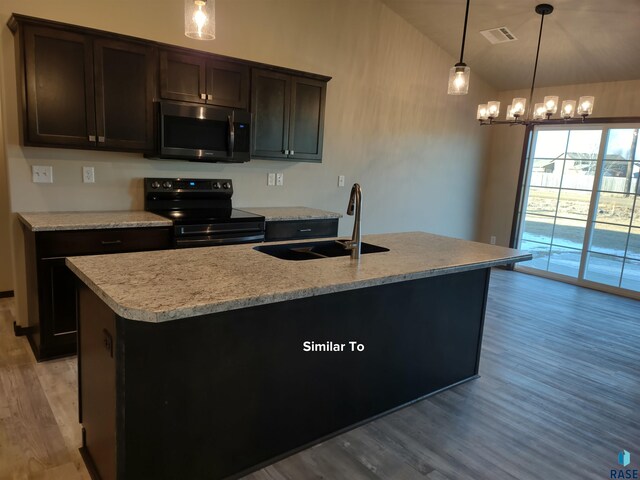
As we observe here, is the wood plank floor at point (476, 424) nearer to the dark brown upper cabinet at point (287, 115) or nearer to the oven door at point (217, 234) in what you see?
the oven door at point (217, 234)

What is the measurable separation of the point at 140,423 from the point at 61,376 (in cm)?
151

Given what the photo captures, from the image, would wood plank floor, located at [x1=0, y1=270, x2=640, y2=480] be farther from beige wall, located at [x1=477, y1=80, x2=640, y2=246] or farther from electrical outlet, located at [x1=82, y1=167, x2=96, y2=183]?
beige wall, located at [x1=477, y1=80, x2=640, y2=246]

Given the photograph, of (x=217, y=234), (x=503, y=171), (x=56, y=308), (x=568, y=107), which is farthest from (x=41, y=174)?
(x=503, y=171)

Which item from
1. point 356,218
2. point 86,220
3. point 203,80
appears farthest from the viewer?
point 203,80

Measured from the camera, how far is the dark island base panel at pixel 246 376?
153 cm

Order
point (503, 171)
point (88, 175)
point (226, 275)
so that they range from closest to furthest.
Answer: point (226, 275) < point (88, 175) < point (503, 171)

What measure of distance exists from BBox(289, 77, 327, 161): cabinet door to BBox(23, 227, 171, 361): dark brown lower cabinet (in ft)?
5.11

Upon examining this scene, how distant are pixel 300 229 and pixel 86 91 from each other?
1872 millimetres

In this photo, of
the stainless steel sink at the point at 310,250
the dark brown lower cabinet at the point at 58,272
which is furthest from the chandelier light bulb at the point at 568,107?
the dark brown lower cabinet at the point at 58,272

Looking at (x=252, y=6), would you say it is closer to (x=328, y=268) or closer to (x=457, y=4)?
(x=457, y=4)

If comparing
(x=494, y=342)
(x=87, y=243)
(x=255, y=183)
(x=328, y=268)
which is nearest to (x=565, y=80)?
(x=494, y=342)

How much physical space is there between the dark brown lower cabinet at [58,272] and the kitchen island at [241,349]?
1009mm

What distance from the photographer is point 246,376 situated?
5.90 ft

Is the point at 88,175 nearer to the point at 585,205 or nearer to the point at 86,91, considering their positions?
the point at 86,91
